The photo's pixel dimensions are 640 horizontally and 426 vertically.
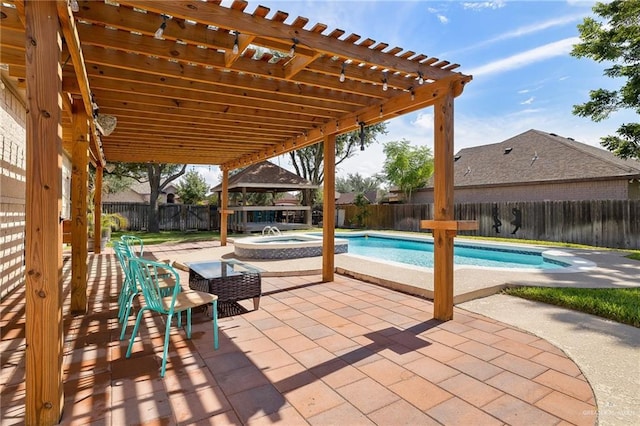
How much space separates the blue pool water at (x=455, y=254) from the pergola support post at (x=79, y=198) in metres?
7.46

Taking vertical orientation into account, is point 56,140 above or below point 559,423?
above

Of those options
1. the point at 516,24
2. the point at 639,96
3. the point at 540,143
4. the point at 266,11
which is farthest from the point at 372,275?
the point at 540,143

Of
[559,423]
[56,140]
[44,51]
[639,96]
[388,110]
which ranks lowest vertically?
[559,423]

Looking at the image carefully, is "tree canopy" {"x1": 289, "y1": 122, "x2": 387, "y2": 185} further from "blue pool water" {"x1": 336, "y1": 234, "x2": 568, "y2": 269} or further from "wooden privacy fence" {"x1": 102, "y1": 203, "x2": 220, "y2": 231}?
"blue pool water" {"x1": 336, "y1": 234, "x2": 568, "y2": 269}

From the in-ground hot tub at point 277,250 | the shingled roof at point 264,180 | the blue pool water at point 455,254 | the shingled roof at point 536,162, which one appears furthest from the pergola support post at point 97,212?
the shingled roof at point 536,162

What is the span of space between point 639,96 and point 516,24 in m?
6.40

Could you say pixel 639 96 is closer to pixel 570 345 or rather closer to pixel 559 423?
pixel 570 345

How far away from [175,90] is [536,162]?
18.0m

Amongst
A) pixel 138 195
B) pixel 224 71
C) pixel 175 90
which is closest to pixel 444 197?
pixel 224 71

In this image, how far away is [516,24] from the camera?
6.96 m

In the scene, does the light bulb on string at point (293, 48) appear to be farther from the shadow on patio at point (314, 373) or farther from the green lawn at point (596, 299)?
the green lawn at point (596, 299)

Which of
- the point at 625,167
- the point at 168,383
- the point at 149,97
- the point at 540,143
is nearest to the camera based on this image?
the point at 168,383

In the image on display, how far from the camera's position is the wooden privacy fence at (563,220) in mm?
11117

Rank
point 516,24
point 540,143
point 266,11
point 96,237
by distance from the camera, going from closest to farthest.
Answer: point 266,11
point 516,24
point 96,237
point 540,143
